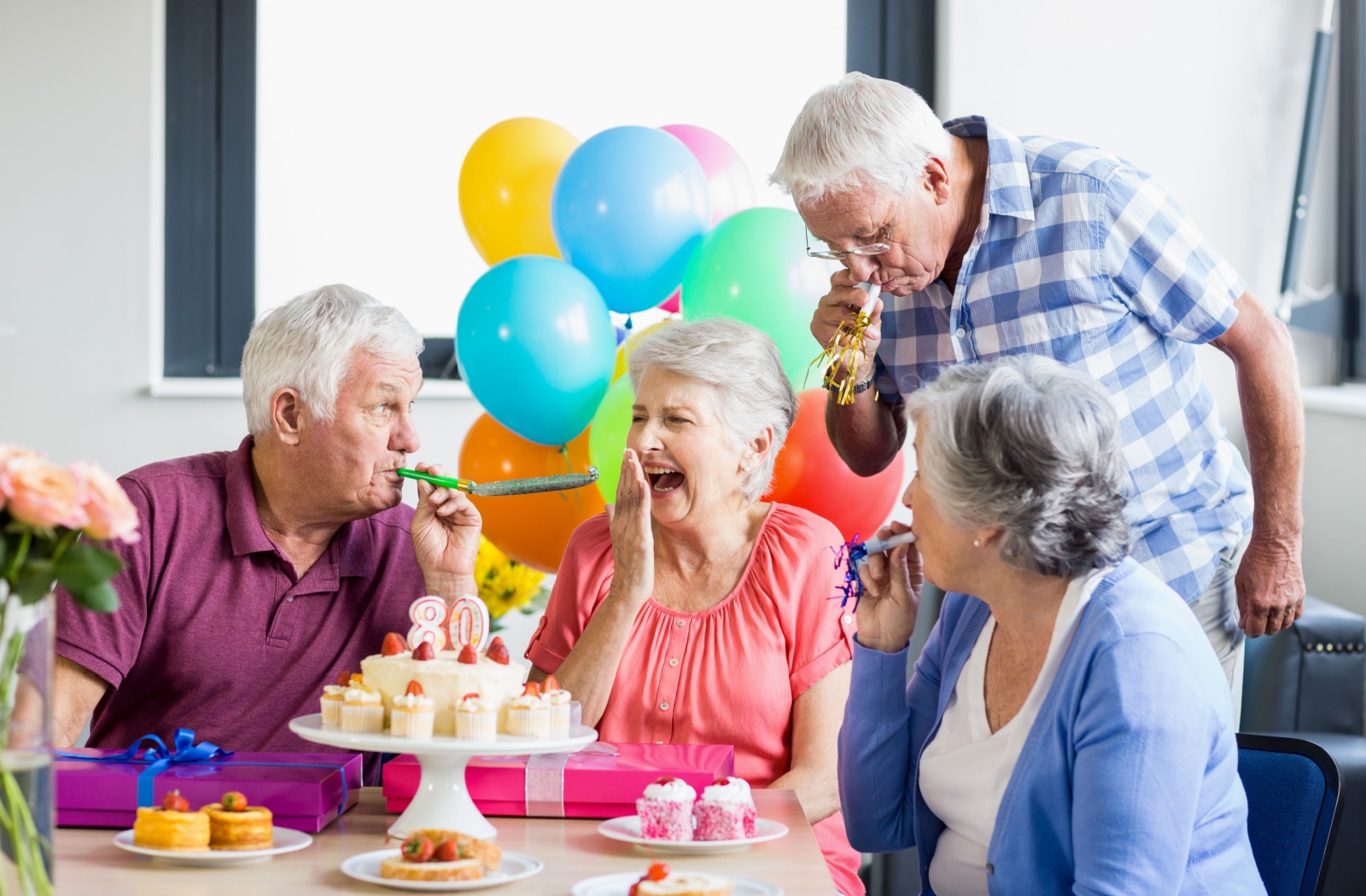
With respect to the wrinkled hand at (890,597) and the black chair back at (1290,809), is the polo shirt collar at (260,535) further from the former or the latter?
the black chair back at (1290,809)

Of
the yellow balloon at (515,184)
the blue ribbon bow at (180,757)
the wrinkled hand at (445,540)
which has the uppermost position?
the yellow balloon at (515,184)

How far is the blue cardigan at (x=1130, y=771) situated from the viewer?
4.53ft

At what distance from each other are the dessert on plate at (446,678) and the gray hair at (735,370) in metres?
0.81

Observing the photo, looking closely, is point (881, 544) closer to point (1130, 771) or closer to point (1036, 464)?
point (1036, 464)

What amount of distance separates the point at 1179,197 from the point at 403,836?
301 cm

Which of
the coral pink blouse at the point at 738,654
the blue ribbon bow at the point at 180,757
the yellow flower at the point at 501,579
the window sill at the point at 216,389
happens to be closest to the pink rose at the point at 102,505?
the blue ribbon bow at the point at 180,757

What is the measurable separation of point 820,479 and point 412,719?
4.37ft

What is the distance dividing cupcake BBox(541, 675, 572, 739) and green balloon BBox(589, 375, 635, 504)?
947mm

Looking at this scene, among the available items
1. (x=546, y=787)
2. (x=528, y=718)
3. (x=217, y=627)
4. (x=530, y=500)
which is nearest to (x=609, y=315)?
(x=530, y=500)

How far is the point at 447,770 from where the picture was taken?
146cm

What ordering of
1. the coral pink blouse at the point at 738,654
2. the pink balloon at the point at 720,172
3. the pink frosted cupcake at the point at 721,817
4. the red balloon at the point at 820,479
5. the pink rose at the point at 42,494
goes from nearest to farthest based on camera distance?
1. the pink rose at the point at 42,494
2. the pink frosted cupcake at the point at 721,817
3. the coral pink blouse at the point at 738,654
4. the red balloon at the point at 820,479
5. the pink balloon at the point at 720,172

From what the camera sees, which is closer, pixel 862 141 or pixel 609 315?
pixel 862 141

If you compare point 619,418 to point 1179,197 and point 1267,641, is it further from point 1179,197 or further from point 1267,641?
point 1179,197

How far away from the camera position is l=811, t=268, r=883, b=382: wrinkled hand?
2.05 m
